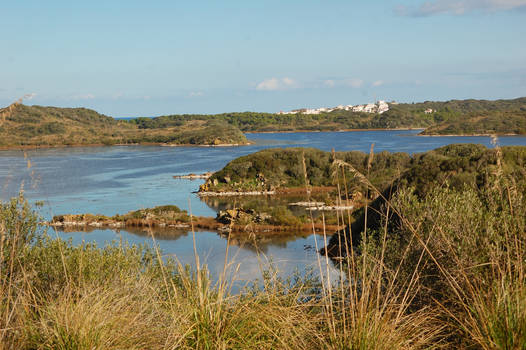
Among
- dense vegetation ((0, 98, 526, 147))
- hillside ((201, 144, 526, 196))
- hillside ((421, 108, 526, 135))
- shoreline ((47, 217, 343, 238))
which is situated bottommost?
shoreline ((47, 217, 343, 238))

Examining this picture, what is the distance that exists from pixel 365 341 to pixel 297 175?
62.2 m

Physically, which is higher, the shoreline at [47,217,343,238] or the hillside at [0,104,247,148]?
the hillside at [0,104,247,148]

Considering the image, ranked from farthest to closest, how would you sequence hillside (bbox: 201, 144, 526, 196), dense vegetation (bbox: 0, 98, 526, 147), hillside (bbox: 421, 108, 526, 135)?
dense vegetation (bbox: 0, 98, 526, 147)
hillside (bbox: 421, 108, 526, 135)
hillside (bbox: 201, 144, 526, 196)

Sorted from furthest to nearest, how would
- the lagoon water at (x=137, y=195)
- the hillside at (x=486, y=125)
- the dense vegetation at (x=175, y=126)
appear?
the dense vegetation at (x=175, y=126)
the hillside at (x=486, y=125)
the lagoon water at (x=137, y=195)

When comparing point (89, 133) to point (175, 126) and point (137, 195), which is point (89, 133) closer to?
point (175, 126)

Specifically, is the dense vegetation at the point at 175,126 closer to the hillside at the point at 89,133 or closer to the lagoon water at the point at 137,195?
the hillside at the point at 89,133

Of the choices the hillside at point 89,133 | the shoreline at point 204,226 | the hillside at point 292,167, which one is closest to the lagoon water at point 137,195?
the shoreline at point 204,226

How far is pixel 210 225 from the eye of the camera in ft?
134

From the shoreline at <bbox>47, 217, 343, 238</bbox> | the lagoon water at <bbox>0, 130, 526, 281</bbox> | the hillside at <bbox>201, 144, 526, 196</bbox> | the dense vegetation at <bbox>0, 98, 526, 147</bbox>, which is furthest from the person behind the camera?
the dense vegetation at <bbox>0, 98, 526, 147</bbox>

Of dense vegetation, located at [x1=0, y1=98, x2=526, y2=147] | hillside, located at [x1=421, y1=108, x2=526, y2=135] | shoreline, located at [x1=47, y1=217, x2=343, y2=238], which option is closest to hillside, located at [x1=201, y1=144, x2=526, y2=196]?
shoreline, located at [x1=47, y1=217, x2=343, y2=238]

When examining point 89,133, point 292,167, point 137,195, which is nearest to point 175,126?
point 89,133

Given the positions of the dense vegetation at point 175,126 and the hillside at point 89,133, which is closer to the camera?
the dense vegetation at point 175,126

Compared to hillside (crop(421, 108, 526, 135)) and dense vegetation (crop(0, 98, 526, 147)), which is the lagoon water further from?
hillside (crop(421, 108, 526, 135))

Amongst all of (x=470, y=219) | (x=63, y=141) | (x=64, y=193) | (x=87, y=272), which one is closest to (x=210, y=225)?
(x=64, y=193)
